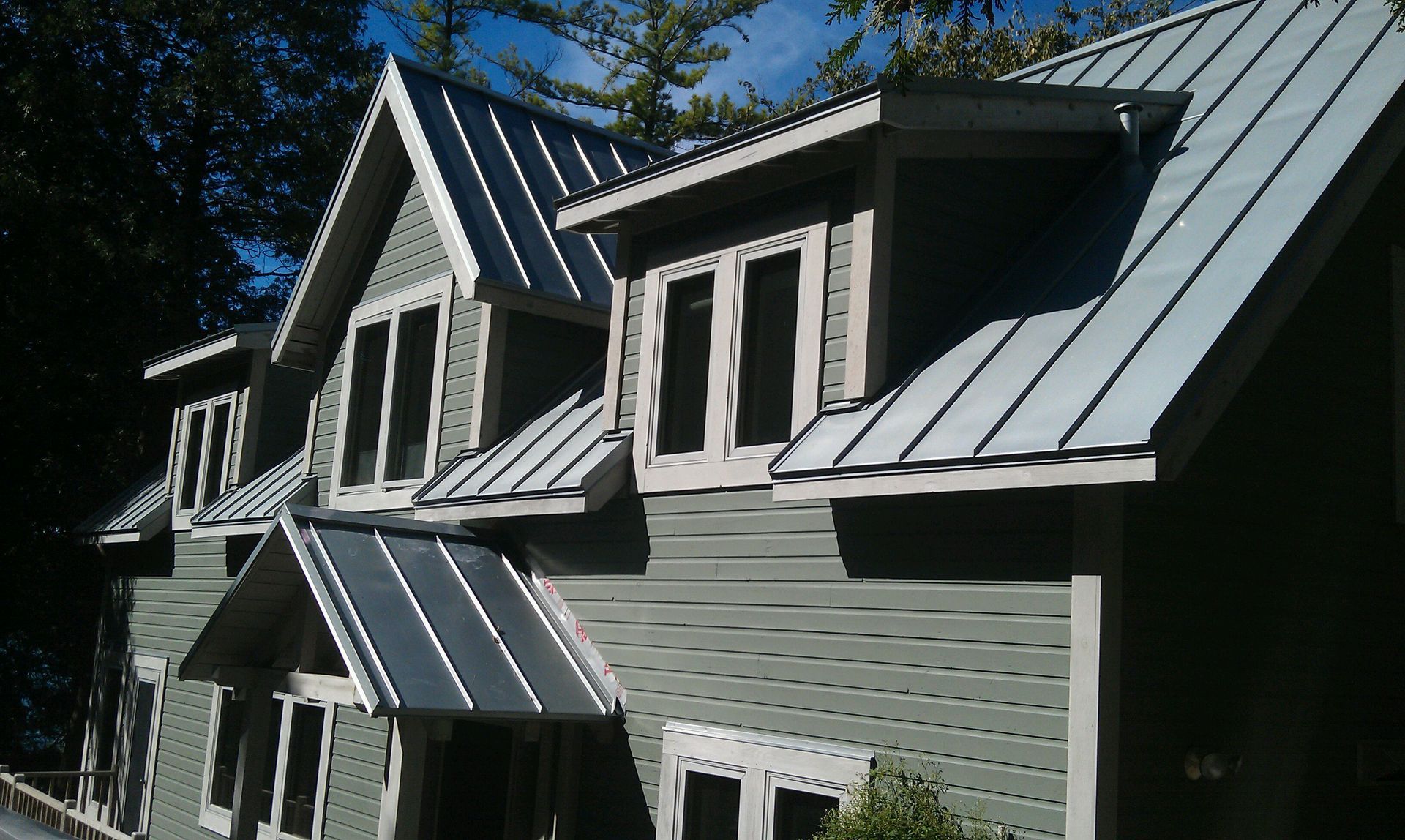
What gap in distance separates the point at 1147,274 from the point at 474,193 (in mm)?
6842

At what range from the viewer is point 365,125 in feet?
42.2

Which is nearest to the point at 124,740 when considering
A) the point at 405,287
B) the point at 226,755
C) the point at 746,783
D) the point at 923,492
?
the point at 226,755

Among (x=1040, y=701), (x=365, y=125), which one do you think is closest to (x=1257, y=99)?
(x=1040, y=701)

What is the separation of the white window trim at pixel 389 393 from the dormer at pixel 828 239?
9.07 feet

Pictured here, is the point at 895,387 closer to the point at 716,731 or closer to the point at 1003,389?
the point at 1003,389

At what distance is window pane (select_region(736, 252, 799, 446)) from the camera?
27.9ft

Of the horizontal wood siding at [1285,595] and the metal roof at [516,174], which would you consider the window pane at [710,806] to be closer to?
the horizontal wood siding at [1285,595]

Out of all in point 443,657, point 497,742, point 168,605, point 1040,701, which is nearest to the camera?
point 1040,701

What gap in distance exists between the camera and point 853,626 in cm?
754

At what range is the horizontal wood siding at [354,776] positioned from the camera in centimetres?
1109

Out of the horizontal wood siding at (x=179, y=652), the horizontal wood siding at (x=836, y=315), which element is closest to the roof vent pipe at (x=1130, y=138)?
the horizontal wood siding at (x=836, y=315)

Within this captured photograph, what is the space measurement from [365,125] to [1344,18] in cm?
875

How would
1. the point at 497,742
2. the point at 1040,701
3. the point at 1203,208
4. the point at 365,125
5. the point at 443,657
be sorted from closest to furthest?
the point at 1040,701
the point at 1203,208
the point at 443,657
the point at 497,742
the point at 365,125

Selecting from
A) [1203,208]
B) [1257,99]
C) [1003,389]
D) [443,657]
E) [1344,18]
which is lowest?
[443,657]
